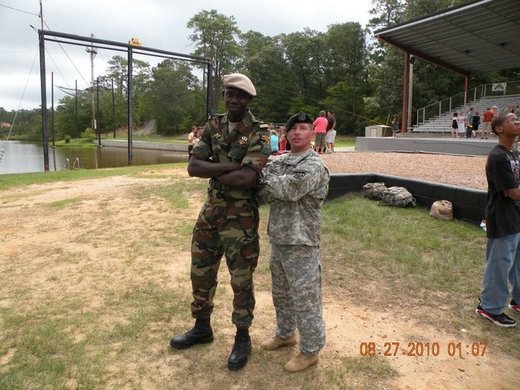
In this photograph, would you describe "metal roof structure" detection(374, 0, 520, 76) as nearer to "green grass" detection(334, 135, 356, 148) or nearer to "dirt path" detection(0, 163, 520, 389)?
"green grass" detection(334, 135, 356, 148)

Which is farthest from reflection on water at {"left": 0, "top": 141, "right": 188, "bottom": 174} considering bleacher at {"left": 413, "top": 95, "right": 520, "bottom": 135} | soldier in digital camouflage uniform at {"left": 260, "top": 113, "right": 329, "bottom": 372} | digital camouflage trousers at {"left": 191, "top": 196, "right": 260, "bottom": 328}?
soldier in digital camouflage uniform at {"left": 260, "top": 113, "right": 329, "bottom": 372}

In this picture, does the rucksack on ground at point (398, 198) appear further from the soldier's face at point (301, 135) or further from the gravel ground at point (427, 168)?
the soldier's face at point (301, 135)

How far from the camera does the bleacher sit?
2008cm

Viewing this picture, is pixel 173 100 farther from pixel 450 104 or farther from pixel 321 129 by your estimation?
pixel 321 129

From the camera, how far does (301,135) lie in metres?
2.47

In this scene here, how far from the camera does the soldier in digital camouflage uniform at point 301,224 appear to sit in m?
2.39

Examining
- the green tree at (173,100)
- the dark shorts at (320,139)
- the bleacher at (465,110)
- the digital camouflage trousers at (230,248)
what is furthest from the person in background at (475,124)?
the green tree at (173,100)

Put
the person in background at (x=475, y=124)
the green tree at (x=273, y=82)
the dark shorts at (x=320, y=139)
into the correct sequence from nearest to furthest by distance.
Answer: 1. the dark shorts at (x=320, y=139)
2. the person in background at (x=475, y=124)
3. the green tree at (x=273, y=82)

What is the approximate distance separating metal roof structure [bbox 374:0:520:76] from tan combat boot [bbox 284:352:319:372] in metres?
14.6

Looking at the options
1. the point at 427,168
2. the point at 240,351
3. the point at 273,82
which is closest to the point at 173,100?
the point at 273,82

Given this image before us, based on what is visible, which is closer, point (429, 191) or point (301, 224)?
point (301, 224)

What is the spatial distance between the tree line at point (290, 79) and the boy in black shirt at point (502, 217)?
3083cm

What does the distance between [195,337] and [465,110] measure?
22508 mm

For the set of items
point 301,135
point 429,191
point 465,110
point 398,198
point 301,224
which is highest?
point 465,110
